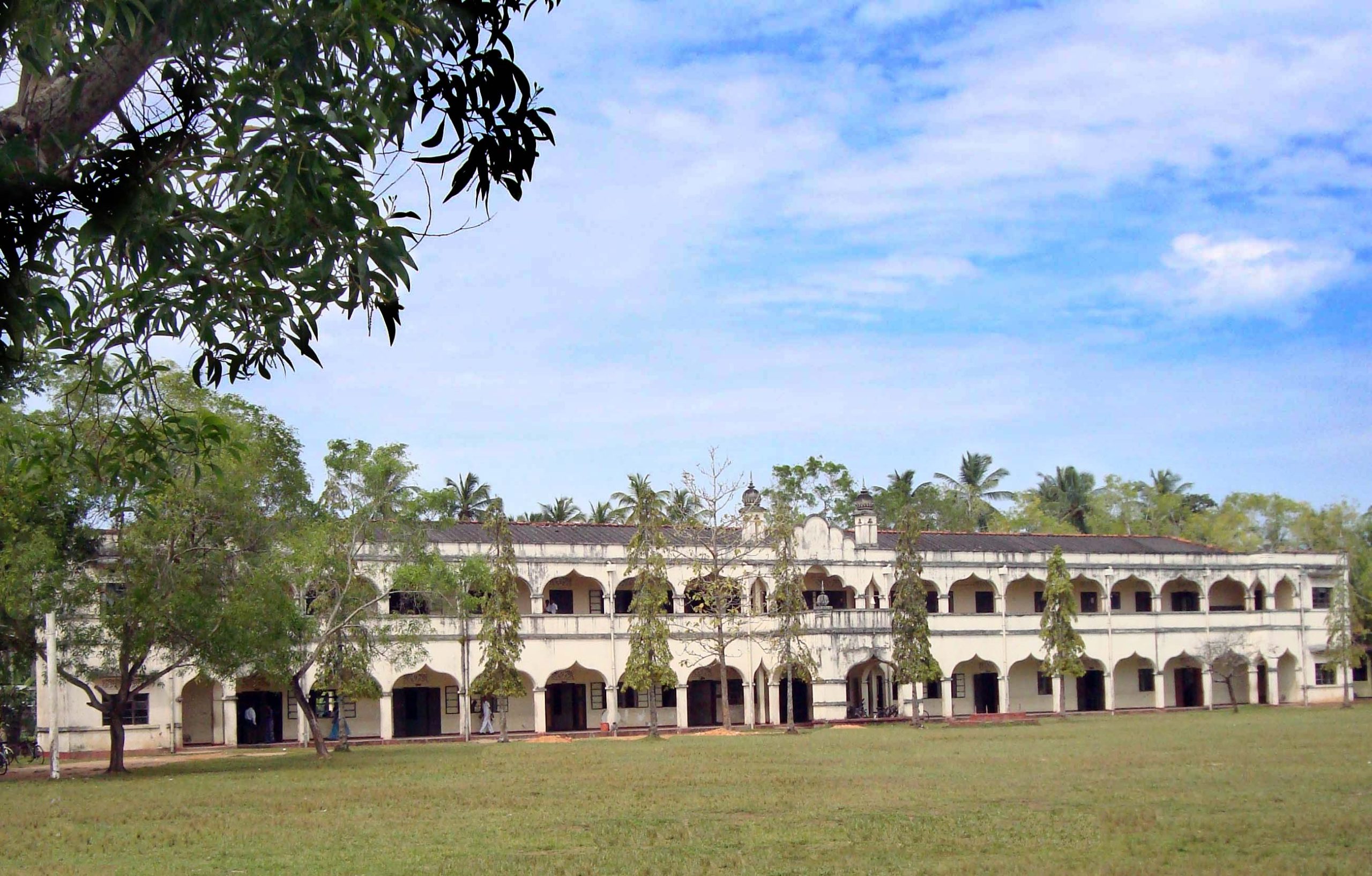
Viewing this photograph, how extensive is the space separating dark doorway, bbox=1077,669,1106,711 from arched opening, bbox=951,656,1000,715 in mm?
3578

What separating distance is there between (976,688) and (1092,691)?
520 cm

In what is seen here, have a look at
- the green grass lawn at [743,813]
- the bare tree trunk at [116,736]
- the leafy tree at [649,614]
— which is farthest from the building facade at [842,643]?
the green grass lawn at [743,813]

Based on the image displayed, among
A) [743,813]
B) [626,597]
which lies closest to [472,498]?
[626,597]

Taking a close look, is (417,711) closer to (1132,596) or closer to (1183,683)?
(1132,596)

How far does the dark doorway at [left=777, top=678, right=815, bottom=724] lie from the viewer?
152ft

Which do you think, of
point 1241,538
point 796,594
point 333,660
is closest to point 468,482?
point 796,594

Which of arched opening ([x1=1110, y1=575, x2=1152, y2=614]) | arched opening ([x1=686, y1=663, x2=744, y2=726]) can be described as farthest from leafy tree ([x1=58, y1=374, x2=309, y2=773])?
arched opening ([x1=1110, y1=575, x2=1152, y2=614])

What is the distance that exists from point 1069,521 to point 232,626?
56.1 meters

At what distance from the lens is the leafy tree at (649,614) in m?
38.2

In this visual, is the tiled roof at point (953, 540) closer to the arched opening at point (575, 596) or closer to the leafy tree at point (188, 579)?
the arched opening at point (575, 596)

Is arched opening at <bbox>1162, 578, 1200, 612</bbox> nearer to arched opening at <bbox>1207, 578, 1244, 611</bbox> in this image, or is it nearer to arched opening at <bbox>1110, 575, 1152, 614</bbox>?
arched opening at <bbox>1110, 575, 1152, 614</bbox>

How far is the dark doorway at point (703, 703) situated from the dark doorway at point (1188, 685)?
710 inches

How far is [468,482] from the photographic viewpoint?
64750 millimetres

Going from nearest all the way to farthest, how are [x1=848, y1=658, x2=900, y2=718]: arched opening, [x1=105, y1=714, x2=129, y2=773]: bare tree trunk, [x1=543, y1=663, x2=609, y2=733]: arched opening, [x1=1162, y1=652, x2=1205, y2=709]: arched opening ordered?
[x1=105, y1=714, x2=129, y2=773]: bare tree trunk, [x1=543, y1=663, x2=609, y2=733]: arched opening, [x1=848, y1=658, x2=900, y2=718]: arched opening, [x1=1162, y1=652, x2=1205, y2=709]: arched opening
